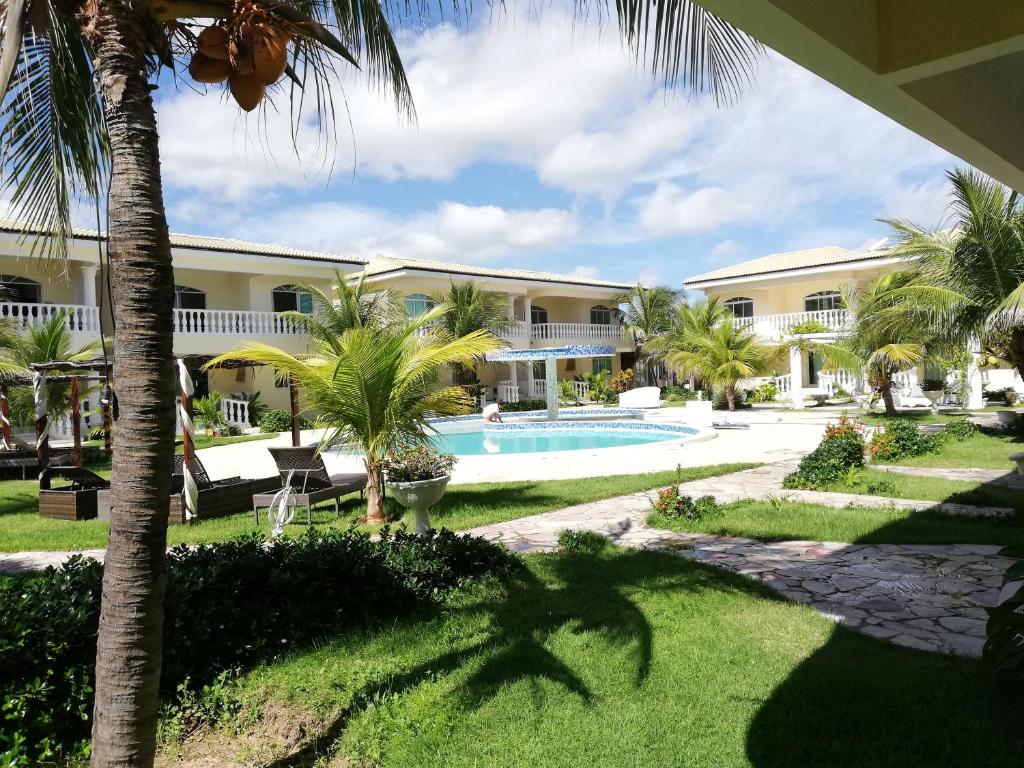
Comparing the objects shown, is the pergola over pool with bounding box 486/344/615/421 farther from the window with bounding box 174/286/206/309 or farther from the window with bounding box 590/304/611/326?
the window with bounding box 590/304/611/326

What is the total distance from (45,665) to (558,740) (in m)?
2.60

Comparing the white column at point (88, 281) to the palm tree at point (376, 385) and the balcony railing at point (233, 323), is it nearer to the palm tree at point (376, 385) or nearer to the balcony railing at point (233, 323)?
the balcony railing at point (233, 323)

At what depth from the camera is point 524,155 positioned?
19.0 feet

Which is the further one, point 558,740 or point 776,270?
point 776,270

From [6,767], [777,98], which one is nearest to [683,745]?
[6,767]

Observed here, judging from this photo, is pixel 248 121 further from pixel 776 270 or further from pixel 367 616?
pixel 776 270

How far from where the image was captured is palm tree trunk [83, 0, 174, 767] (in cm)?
239

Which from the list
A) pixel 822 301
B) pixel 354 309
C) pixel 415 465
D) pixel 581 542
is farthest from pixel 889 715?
pixel 822 301

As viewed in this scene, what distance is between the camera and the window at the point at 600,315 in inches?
1483

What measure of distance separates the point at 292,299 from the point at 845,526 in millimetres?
22837

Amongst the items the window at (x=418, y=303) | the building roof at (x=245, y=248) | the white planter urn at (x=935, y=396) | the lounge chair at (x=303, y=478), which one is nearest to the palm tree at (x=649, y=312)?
the window at (x=418, y=303)

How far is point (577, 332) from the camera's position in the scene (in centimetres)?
3303

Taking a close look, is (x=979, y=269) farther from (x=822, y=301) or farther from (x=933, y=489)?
(x=822, y=301)

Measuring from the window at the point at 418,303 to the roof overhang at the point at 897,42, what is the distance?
24375 mm
